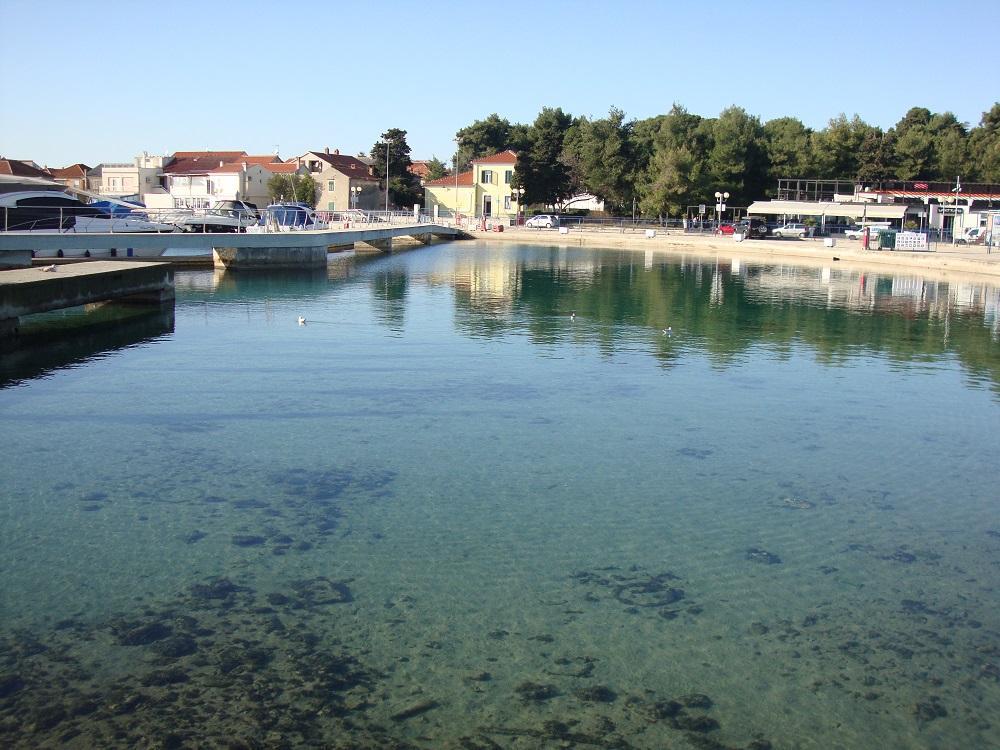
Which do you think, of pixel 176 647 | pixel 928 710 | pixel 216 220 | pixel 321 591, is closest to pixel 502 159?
pixel 216 220

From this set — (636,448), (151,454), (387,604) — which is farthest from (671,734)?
(151,454)

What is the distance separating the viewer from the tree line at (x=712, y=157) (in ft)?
250

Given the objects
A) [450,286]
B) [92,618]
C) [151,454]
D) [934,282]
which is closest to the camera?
[92,618]

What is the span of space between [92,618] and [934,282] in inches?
1490

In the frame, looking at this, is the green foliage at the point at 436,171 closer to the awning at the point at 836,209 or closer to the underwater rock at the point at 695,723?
the awning at the point at 836,209

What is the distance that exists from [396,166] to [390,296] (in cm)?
6664

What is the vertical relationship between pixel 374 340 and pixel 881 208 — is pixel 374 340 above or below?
below

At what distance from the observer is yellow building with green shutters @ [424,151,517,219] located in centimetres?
8831

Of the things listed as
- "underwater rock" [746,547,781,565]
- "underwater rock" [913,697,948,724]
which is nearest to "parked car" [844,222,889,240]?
"underwater rock" [746,547,781,565]

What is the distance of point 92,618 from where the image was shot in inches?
275

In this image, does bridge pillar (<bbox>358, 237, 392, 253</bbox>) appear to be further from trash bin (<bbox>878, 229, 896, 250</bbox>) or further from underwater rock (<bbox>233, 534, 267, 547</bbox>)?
underwater rock (<bbox>233, 534, 267, 547</bbox>)

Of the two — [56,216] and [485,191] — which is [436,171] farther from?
[56,216]

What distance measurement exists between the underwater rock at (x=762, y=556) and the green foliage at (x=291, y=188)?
260 ft

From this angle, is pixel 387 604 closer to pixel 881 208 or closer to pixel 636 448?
pixel 636 448
